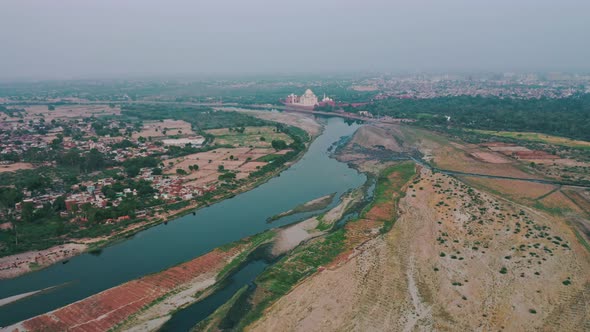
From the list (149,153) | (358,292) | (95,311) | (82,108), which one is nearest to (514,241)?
(358,292)

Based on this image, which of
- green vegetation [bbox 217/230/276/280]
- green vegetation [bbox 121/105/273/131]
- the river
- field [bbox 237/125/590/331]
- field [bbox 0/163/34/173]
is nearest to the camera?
field [bbox 237/125/590/331]

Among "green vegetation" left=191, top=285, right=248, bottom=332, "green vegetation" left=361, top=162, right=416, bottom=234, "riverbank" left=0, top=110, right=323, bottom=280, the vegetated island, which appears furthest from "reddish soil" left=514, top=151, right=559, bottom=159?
"green vegetation" left=191, top=285, right=248, bottom=332

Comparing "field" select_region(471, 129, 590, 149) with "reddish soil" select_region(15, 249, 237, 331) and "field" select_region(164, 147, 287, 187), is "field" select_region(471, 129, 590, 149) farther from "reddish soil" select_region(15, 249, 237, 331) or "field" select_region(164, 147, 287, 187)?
"reddish soil" select_region(15, 249, 237, 331)

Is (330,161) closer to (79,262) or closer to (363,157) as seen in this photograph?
(363,157)

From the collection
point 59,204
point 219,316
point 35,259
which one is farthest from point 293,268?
point 59,204

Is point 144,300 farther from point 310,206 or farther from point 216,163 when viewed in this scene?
point 216,163

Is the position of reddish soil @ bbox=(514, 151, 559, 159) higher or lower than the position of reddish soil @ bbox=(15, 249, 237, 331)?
higher
